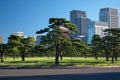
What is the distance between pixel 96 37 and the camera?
66.9 m

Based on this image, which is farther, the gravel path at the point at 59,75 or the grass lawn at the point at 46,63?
the grass lawn at the point at 46,63

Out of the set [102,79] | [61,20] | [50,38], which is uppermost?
[61,20]

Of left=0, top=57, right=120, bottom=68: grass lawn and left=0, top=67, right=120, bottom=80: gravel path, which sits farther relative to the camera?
left=0, top=57, right=120, bottom=68: grass lawn

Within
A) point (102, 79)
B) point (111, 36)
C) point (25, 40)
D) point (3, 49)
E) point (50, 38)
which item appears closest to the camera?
point (102, 79)

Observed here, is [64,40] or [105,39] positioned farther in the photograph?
[105,39]

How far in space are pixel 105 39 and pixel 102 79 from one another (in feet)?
117

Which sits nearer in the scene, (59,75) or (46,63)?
(59,75)

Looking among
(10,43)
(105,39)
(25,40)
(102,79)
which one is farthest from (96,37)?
(102,79)

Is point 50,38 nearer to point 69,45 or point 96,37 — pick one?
point 69,45

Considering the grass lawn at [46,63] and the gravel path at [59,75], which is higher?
the gravel path at [59,75]

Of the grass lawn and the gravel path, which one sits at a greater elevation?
the gravel path

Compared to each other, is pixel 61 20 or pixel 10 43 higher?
pixel 61 20

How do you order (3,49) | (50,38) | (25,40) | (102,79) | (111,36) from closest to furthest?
(102,79)
(50,38)
(111,36)
(3,49)
(25,40)

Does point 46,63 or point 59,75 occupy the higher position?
point 59,75
